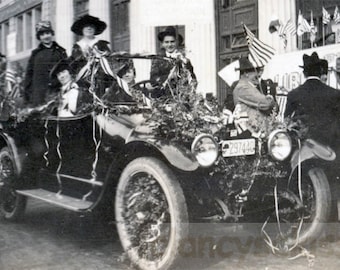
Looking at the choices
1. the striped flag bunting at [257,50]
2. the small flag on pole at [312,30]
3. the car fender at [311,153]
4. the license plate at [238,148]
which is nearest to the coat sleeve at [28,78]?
the license plate at [238,148]

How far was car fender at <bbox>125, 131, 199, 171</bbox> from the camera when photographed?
10.4 feet

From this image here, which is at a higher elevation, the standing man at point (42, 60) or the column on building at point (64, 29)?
the column on building at point (64, 29)

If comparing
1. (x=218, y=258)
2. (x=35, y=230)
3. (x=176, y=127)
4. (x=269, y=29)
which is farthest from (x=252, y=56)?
(x=35, y=230)

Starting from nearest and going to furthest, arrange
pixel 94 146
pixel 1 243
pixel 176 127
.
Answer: pixel 176 127 < pixel 94 146 < pixel 1 243

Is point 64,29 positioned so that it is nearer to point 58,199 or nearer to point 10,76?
point 10,76

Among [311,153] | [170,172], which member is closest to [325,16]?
[311,153]

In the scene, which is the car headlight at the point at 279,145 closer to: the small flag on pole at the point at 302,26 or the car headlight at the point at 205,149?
the car headlight at the point at 205,149

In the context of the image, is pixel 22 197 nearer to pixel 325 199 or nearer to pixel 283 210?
pixel 283 210

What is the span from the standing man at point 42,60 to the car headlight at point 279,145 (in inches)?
62.9

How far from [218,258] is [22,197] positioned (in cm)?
185

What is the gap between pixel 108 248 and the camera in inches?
148

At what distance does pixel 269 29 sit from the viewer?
3727mm

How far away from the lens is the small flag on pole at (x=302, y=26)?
12.5 ft

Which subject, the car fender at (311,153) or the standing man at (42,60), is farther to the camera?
the car fender at (311,153)
